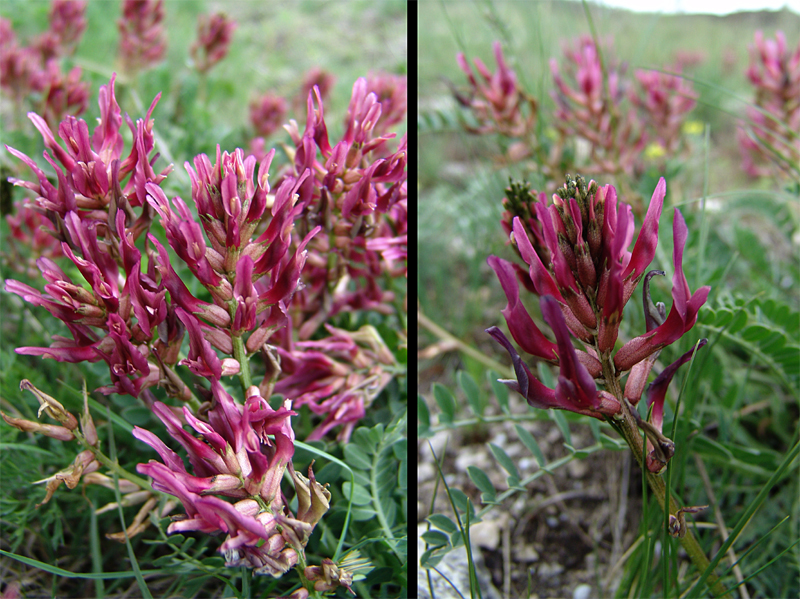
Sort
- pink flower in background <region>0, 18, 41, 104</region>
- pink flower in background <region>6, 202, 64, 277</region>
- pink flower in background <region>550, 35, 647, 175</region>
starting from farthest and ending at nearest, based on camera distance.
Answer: pink flower in background <region>0, 18, 41, 104</region> → pink flower in background <region>550, 35, 647, 175</region> → pink flower in background <region>6, 202, 64, 277</region>

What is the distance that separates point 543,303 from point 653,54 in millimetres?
4302

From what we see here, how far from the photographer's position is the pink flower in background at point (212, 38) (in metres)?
2.49

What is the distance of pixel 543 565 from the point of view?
1.45 meters

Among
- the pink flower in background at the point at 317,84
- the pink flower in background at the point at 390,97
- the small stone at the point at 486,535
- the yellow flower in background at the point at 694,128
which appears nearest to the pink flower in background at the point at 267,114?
the pink flower in background at the point at 317,84

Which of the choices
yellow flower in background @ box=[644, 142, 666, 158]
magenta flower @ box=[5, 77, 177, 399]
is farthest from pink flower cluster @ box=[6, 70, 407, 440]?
yellow flower in background @ box=[644, 142, 666, 158]

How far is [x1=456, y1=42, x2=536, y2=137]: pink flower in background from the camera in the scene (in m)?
1.89

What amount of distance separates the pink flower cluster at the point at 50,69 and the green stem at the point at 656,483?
183cm

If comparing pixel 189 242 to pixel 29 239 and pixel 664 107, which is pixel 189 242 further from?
pixel 664 107

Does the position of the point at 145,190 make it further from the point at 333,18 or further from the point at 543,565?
the point at 333,18

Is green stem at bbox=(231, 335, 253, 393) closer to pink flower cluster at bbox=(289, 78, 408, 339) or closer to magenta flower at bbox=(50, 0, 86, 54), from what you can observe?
pink flower cluster at bbox=(289, 78, 408, 339)

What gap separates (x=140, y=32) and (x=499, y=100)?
169 centimetres

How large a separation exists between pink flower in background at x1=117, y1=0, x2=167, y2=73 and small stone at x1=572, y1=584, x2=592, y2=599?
8.54 ft

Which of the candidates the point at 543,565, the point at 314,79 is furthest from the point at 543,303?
the point at 314,79

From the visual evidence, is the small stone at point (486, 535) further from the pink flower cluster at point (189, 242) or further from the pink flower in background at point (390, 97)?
the pink flower in background at point (390, 97)
